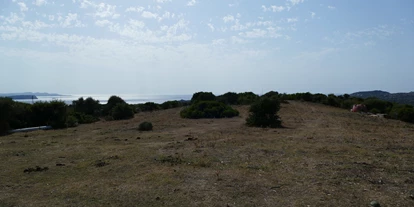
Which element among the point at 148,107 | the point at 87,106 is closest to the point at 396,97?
the point at 148,107

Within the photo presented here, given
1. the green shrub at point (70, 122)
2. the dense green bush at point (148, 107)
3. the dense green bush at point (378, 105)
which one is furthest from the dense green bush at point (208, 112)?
the dense green bush at point (378, 105)

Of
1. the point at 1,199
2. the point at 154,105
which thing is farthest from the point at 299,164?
the point at 154,105

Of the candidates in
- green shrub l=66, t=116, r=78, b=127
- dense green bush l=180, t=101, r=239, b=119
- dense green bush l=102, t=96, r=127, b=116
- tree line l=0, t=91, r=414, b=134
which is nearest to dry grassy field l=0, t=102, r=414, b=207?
tree line l=0, t=91, r=414, b=134

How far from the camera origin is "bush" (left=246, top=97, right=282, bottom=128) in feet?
65.4

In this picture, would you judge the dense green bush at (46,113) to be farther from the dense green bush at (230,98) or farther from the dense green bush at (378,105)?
the dense green bush at (378,105)

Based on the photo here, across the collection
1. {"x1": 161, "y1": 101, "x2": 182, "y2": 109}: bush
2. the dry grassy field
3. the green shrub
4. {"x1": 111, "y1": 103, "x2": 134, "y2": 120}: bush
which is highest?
{"x1": 161, "y1": 101, "x2": 182, "y2": 109}: bush

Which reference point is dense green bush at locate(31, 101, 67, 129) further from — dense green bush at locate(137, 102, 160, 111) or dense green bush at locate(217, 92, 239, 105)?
dense green bush at locate(217, 92, 239, 105)

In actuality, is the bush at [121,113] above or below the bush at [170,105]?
below

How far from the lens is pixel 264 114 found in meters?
20.6

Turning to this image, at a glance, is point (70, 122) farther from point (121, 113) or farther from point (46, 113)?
point (121, 113)

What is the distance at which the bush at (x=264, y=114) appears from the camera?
19.9m

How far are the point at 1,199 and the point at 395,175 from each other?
8.17 meters

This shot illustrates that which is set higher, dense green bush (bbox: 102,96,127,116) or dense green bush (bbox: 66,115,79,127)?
dense green bush (bbox: 102,96,127,116)

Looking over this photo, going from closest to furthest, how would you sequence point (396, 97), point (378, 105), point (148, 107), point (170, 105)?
point (378, 105)
point (148, 107)
point (170, 105)
point (396, 97)
